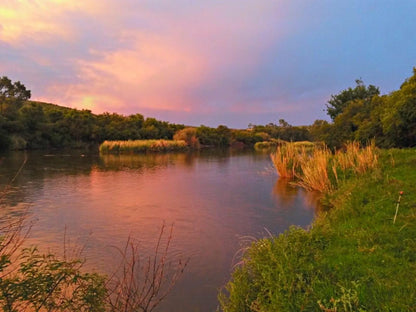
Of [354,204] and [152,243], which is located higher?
[354,204]

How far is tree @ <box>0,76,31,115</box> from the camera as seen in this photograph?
40.6 meters

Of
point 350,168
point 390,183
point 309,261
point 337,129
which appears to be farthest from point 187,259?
point 337,129

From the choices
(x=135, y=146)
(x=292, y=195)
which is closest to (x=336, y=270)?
(x=292, y=195)

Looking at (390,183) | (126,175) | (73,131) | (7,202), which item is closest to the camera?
(390,183)

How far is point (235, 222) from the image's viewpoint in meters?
8.34

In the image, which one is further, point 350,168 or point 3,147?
point 3,147

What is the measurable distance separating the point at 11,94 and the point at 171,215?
49.6 meters

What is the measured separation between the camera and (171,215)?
902cm

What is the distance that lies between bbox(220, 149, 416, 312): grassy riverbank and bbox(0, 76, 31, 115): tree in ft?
141

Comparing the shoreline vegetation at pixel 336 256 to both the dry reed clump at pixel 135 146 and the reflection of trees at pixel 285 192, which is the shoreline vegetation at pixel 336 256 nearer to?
the reflection of trees at pixel 285 192

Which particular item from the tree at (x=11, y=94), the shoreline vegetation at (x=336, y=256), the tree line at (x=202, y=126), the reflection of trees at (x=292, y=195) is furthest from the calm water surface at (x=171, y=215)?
the tree at (x=11, y=94)

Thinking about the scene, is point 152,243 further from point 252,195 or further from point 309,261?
point 252,195

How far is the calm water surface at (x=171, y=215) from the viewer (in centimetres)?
552

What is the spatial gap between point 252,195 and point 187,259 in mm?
6647
